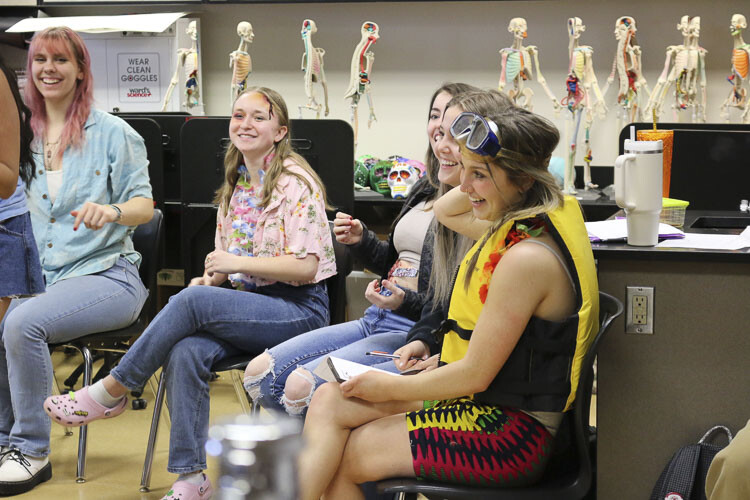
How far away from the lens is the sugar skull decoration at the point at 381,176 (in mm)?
3853

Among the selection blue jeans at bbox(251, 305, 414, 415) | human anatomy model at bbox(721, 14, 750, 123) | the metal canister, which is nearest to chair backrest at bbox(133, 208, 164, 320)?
blue jeans at bbox(251, 305, 414, 415)

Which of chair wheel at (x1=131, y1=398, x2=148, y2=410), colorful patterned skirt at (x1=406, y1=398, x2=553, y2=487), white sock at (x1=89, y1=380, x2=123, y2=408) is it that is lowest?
chair wheel at (x1=131, y1=398, x2=148, y2=410)

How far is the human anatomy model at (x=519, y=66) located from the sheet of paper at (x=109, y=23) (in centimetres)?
176

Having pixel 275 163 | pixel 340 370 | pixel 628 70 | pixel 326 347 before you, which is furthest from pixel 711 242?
pixel 628 70

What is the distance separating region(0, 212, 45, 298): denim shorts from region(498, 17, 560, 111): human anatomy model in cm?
246

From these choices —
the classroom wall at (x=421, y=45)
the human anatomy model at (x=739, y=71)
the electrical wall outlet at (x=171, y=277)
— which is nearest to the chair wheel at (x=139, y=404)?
the electrical wall outlet at (x=171, y=277)

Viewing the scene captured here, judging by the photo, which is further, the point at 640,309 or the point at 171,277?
the point at 171,277

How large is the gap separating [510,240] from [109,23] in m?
3.66

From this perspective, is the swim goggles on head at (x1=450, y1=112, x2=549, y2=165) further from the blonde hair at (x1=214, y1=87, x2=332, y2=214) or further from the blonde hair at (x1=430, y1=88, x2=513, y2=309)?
the blonde hair at (x1=214, y1=87, x2=332, y2=214)

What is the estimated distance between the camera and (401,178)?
3758mm

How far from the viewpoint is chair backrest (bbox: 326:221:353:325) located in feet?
8.79

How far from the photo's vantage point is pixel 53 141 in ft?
9.47

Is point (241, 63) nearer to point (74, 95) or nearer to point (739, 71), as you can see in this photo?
point (74, 95)

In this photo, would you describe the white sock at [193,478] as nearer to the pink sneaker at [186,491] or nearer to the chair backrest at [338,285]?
the pink sneaker at [186,491]
